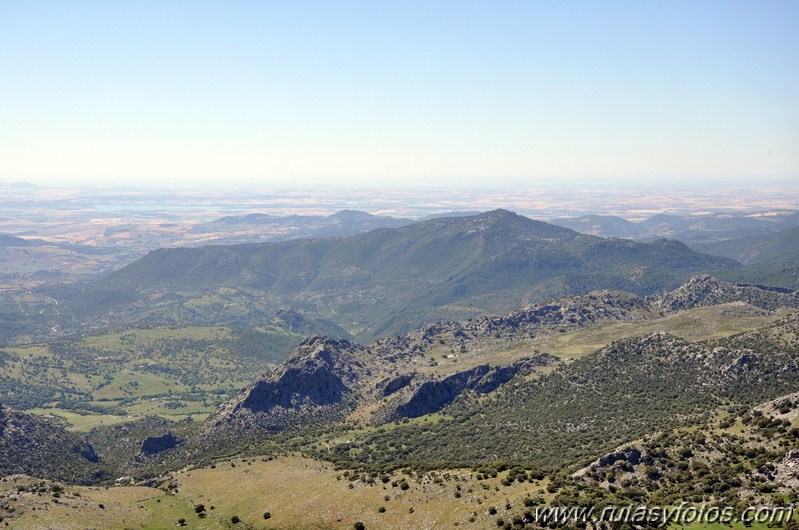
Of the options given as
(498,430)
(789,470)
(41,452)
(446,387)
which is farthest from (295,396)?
(789,470)

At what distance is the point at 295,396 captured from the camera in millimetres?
179000

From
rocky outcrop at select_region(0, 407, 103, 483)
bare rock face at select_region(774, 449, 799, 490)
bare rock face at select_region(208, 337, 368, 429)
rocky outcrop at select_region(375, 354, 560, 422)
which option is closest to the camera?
bare rock face at select_region(774, 449, 799, 490)

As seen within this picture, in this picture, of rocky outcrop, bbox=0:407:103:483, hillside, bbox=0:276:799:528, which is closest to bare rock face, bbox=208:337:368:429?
hillside, bbox=0:276:799:528

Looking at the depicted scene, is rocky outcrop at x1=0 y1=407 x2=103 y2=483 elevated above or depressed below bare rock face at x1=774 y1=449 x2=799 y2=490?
below

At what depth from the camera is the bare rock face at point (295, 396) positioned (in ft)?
561

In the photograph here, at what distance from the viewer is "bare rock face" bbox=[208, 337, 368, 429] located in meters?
171

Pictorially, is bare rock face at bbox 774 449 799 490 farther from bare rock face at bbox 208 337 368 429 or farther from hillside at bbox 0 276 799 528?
bare rock face at bbox 208 337 368 429

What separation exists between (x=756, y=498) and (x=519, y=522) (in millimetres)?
25114

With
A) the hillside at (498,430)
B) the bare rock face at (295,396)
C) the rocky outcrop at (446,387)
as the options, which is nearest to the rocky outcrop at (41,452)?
the hillside at (498,430)

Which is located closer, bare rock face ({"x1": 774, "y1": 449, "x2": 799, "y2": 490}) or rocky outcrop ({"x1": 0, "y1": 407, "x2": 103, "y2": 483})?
bare rock face ({"x1": 774, "y1": 449, "x2": 799, "y2": 490})

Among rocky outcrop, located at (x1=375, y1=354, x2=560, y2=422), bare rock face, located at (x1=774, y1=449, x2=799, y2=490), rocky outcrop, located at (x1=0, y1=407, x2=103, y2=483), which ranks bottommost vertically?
rocky outcrop, located at (x1=0, y1=407, x2=103, y2=483)

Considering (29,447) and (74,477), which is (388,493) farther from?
(29,447)

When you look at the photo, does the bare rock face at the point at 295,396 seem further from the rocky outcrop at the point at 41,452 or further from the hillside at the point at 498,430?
the rocky outcrop at the point at 41,452

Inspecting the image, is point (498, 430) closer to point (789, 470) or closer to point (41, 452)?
point (789, 470)
